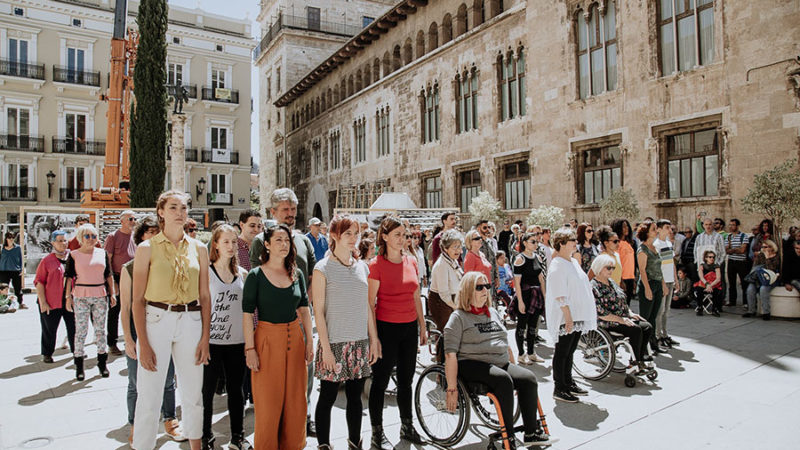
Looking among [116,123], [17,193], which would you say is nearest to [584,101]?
[116,123]

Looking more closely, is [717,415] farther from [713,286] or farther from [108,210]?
[108,210]

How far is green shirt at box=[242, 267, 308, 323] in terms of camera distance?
373 cm

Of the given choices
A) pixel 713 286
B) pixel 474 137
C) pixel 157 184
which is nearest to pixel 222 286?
pixel 713 286

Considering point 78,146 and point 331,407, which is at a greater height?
point 78,146

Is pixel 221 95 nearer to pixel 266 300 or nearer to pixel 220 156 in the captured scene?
pixel 220 156

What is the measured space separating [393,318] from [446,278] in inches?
58.8

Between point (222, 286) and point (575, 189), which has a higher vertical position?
point (575, 189)

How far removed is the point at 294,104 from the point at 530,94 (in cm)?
2663

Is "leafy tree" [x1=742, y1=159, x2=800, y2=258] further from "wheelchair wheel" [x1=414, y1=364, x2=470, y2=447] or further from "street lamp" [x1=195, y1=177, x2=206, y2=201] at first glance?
"street lamp" [x1=195, y1=177, x2=206, y2=201]

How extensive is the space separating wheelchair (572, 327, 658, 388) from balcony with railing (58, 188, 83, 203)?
115 ft

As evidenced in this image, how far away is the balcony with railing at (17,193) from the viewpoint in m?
30.3

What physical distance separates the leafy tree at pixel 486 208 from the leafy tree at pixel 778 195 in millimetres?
7905

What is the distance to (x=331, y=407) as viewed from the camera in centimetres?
387

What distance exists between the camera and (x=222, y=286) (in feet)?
14.0
